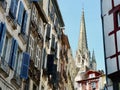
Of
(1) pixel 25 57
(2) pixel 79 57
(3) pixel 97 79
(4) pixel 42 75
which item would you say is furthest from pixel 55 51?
(2) pixel 79 57

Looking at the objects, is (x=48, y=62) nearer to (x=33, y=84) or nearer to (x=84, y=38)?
(x=33, y=84)

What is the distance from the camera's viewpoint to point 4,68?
17828mm

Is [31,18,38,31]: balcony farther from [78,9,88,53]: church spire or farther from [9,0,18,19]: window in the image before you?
[78,9,88,53]: church spire

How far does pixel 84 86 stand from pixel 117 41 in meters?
27.8

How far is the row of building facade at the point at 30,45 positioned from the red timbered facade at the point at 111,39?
534 cm

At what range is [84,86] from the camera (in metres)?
45.8

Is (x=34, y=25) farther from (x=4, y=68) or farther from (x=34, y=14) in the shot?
(x=4, y=68)

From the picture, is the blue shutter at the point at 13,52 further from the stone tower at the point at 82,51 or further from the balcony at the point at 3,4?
the stone tower at the point at 82,51

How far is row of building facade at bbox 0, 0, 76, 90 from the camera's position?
18.7 metres

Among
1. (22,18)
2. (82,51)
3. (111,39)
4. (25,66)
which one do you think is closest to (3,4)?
(22,18)

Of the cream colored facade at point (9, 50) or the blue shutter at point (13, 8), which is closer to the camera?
the cream colored facade at point (9, 50)

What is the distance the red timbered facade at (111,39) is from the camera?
59.2 feet

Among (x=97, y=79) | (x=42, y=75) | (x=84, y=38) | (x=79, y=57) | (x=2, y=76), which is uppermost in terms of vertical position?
(x=84, y=38)

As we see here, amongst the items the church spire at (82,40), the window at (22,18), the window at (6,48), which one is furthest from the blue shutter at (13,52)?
the church spire at (82,40)
